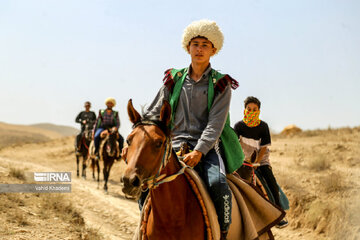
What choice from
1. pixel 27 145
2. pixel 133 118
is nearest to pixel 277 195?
pixel 133 118

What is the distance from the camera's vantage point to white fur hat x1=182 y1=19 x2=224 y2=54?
13.6ft

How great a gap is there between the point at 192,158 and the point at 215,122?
0.47 meters

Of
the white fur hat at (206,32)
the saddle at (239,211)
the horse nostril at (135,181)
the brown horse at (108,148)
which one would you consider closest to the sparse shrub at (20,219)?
the saddle at (239,211)

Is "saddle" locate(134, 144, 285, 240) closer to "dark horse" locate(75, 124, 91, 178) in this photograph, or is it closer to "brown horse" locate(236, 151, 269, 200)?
"brown horse" locate(236, 151, 269, 200)

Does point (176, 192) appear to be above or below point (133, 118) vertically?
below

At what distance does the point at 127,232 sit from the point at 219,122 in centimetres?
607

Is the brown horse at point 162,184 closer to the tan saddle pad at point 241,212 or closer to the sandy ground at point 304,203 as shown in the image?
the tan saddle pad at point 241,212

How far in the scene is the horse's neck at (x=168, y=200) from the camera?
138 inches

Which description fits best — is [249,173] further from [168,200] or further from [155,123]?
[155,123]

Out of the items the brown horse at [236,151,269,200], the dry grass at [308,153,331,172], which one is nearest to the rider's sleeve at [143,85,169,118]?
the brown horse at [236,151,269,200]

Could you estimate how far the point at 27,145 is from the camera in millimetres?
34281

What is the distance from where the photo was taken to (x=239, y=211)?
423 centimetres

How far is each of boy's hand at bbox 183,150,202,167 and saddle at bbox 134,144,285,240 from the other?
68 millimetres

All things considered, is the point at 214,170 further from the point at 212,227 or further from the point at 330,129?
the point at 330,129
